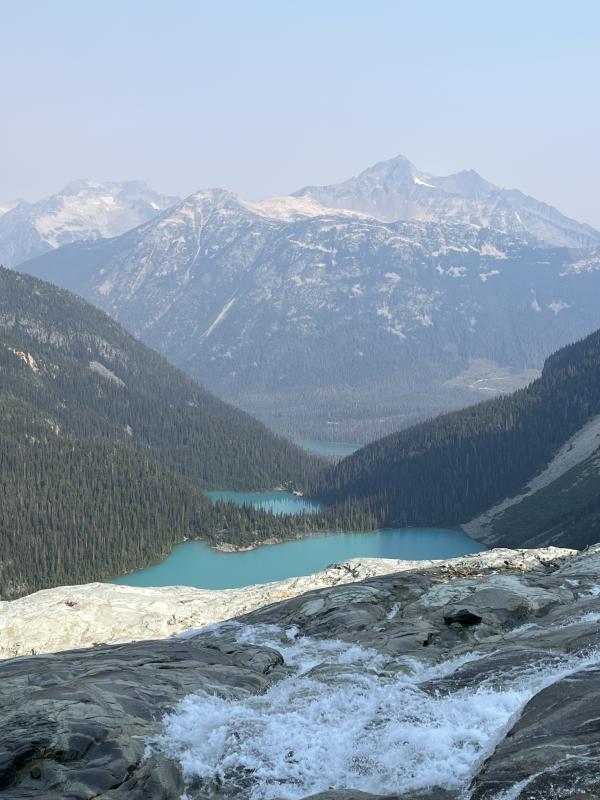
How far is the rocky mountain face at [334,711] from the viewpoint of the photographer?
32562mm

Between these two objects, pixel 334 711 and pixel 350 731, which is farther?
pixel 334 711

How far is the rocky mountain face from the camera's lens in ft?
107

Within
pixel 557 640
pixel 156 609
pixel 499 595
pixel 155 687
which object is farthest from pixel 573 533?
pixel 155 687

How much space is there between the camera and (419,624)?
57875 mm

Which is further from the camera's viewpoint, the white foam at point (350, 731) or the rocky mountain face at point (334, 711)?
the white foam at point (350, 731)

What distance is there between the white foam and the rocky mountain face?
0.32 ft

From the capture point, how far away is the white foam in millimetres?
33969

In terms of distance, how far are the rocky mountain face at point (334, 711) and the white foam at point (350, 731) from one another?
0.32 feet

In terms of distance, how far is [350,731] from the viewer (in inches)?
1516

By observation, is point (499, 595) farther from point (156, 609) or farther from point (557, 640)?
point (156, 609)

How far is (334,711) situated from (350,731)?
8.39ft

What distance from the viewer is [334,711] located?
4097 cm

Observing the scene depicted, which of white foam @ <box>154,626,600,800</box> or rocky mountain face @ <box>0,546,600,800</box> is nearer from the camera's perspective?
rocky mountain face @ <box>0,546,600,800</box>

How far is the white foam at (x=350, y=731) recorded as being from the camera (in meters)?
34.0
